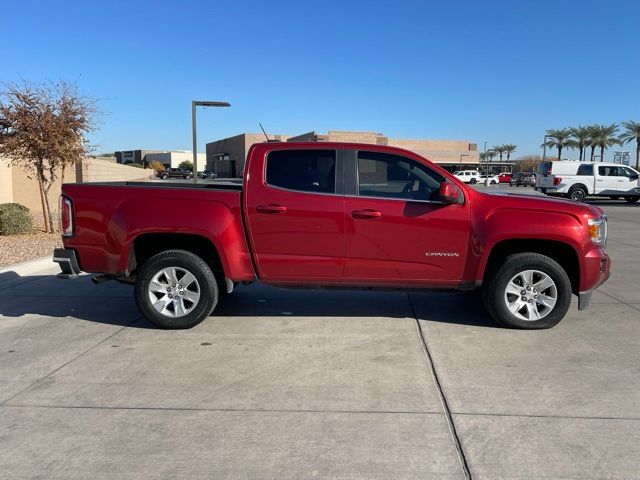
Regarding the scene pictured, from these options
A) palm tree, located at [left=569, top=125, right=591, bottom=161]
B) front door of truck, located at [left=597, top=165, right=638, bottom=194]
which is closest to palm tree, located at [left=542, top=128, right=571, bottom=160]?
palm tree, located at [left=569, top=125, right=591, bottom=161]

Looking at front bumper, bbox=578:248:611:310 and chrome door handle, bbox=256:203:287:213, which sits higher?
chrome door handle, bbox=256:203:287:213

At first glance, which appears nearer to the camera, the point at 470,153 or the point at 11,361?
the point at 11,361

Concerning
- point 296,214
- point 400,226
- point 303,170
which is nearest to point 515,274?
point 400,226

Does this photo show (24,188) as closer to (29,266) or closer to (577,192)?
(29,266)

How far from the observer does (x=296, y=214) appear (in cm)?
562

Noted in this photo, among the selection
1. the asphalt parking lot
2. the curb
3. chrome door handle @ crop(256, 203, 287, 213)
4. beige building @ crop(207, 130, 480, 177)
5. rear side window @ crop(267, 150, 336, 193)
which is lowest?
the asphalt parking lot

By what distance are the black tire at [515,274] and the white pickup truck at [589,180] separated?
74.9ft

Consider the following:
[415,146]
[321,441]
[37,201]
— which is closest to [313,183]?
[321,441]

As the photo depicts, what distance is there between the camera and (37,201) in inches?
723

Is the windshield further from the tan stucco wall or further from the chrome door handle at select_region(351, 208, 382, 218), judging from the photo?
the chrome door handle at select_region(351, 208, 382, 218)

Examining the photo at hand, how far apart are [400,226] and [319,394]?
2.10m

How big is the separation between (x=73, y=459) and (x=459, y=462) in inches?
91.2

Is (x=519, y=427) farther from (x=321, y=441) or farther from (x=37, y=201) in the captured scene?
(x=37, y=201)

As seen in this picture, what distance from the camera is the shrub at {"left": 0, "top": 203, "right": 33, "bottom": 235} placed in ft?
40.3
